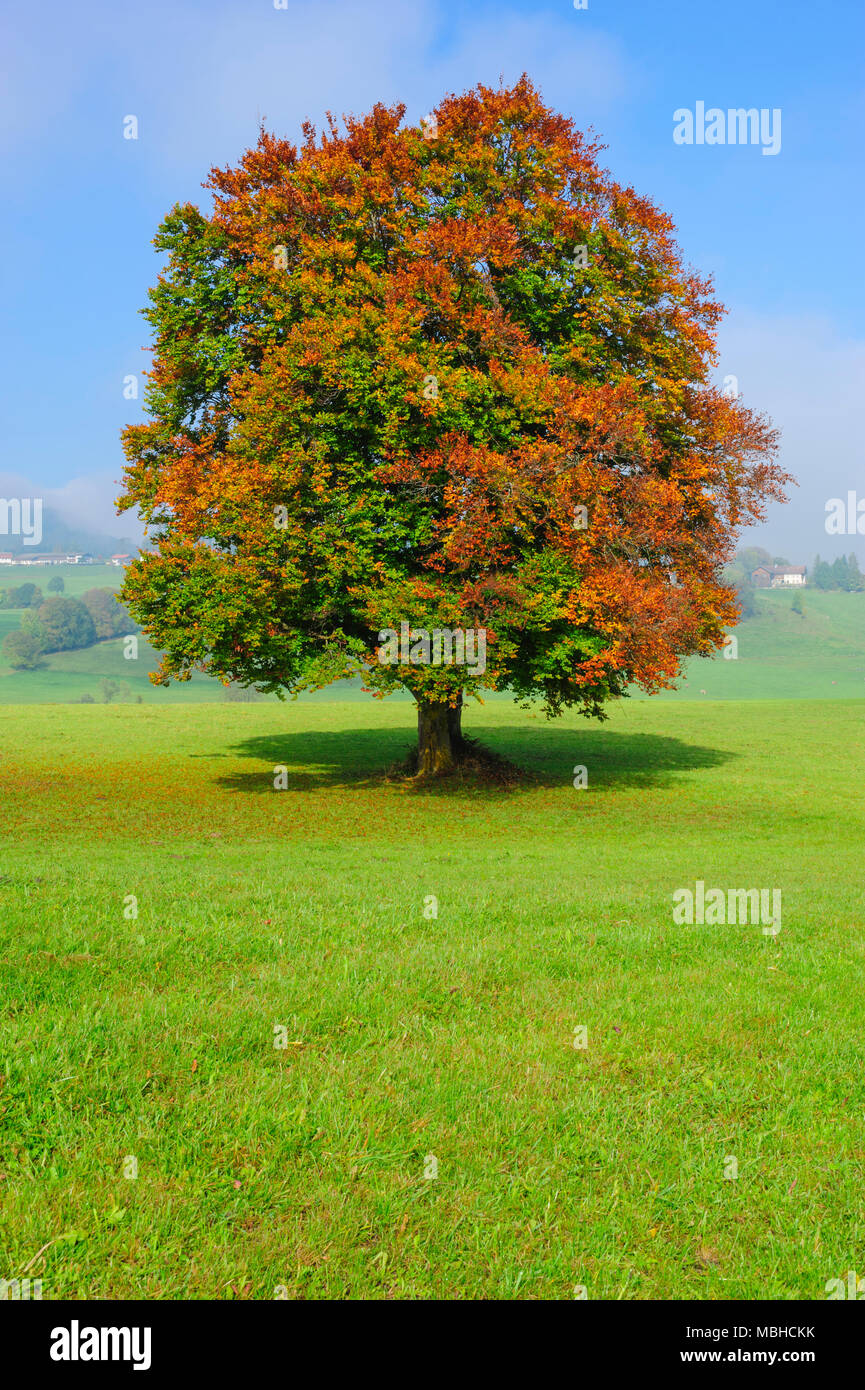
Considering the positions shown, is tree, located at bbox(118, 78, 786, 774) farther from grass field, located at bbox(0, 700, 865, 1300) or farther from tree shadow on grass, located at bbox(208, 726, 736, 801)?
grass field, located at bbox(0, 700, 865, 1300)

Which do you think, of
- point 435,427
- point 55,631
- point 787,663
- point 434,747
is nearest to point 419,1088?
point 435,427

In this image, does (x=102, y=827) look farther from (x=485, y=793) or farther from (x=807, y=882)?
(x=807, y=882)

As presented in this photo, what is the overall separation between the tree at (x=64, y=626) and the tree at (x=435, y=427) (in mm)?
157860

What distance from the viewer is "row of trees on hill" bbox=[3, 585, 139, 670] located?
16512cm

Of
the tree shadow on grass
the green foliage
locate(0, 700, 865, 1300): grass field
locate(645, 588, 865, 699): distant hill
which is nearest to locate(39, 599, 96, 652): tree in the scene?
the green foliage

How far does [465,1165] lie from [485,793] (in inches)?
835

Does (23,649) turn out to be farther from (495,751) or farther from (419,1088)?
(419,1088)

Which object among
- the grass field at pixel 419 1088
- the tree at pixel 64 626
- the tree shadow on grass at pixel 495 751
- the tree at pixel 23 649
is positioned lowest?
the tree shadow on grass at pixel 495 751

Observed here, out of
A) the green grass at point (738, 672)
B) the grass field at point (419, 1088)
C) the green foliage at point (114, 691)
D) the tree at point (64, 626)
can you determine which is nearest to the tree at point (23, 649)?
the green grass at point (738, 672)

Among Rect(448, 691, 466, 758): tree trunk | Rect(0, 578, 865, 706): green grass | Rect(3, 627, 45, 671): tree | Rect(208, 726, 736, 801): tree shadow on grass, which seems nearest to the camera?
Rect(208, 726, 736, 801): tree shadow on grass

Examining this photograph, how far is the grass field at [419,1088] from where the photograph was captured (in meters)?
4.60

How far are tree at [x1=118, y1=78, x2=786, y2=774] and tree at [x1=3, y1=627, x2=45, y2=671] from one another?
151m

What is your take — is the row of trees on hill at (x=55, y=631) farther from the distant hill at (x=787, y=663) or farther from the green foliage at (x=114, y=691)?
the distant hill at (x=787, y=663)
